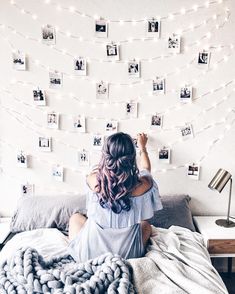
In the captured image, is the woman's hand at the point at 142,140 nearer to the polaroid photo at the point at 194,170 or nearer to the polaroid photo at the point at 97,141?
the polaroid photo at the point at 97,141

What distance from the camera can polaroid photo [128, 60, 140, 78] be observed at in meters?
2.54

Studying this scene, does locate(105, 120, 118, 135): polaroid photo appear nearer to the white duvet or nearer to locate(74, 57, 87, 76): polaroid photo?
locate(74, 57, 87, 76): polaroid photo

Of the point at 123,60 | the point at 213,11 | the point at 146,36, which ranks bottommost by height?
the point at 123,60

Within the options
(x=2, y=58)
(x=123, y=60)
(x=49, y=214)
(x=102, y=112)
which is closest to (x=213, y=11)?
(x=123, y=60)

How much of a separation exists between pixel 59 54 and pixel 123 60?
17.2 inches

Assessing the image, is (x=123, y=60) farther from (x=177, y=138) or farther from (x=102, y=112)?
(x=177, y=138)

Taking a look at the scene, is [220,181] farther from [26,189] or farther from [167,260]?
[26,189]

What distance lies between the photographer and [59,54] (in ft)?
8.36

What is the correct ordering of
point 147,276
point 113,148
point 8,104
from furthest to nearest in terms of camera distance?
point 8,104, point 113,148, point 147,276

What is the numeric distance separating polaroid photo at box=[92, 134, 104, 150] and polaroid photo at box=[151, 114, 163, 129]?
1.21 feet

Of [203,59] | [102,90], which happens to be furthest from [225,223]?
[102,90]

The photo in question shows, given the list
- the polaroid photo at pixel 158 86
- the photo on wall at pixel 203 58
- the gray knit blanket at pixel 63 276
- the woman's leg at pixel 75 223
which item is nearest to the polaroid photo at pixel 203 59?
the photo on wall at pixel 203 58

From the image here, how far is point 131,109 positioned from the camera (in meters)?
2.59

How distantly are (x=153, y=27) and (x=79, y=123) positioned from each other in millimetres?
818
